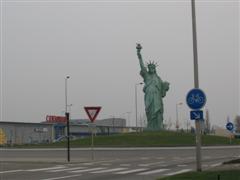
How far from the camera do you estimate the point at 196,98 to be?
62.2ft

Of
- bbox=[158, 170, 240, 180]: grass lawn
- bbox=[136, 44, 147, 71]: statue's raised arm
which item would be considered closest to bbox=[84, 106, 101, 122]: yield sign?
bbox=[158, 170, 240, 180]: grass lawn

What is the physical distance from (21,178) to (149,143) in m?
41.3

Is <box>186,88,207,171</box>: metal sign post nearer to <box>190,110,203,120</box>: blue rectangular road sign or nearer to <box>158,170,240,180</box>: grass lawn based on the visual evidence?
<box>190,110,203,120</box>: blue rectangular road sign

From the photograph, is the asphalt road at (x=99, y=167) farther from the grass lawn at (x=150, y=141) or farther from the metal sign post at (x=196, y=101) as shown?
the grass lawn at (x=150, y=141)

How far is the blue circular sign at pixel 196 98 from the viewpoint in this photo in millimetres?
18891

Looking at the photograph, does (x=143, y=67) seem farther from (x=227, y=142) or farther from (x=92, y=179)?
(x=92, y=179)

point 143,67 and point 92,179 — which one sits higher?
point 143,67

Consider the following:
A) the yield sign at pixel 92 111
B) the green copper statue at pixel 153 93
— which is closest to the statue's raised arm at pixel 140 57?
the green copper statue at pixel 153 93

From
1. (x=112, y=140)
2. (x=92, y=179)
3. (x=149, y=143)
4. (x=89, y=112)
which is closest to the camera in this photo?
(x=92, y=179)

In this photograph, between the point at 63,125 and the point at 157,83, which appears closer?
the point at 157,83

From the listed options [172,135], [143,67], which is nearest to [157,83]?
[143,67]

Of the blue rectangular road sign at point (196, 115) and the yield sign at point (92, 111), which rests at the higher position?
the yield sign at point (92, 111)

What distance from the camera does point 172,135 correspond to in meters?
68.4

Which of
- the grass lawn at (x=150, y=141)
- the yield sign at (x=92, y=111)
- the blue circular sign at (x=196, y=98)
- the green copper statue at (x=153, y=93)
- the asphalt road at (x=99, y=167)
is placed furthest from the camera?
the green copper statue at (x=153, y=93)
